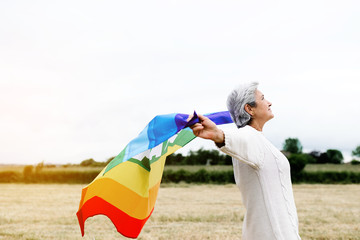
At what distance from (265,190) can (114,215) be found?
136cm

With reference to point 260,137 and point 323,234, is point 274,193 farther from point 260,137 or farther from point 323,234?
point 323,234

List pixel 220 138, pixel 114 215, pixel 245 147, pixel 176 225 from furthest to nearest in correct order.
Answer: pixel 176 225
pixel 114 215
pixel 245 147
pixel 220 138

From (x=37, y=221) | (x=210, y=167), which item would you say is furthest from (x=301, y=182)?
(x=37, y=221)

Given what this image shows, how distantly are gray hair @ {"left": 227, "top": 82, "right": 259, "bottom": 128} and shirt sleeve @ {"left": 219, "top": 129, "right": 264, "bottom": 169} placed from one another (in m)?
0.20

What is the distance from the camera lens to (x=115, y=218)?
3123mm

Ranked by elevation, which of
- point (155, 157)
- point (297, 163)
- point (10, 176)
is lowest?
point (10, 176)

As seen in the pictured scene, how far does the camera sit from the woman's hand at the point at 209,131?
2.01m

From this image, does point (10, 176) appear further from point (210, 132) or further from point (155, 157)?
point (210, 132)

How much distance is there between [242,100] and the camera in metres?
2.41

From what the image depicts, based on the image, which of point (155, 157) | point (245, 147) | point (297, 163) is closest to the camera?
point (245, 147)

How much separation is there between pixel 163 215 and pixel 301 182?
56.1ft

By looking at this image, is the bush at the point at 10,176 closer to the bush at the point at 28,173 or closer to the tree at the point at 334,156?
the bush at the point at 28,173

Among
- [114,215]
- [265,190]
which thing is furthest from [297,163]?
[265,190]

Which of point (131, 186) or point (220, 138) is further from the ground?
point (220, 138)
